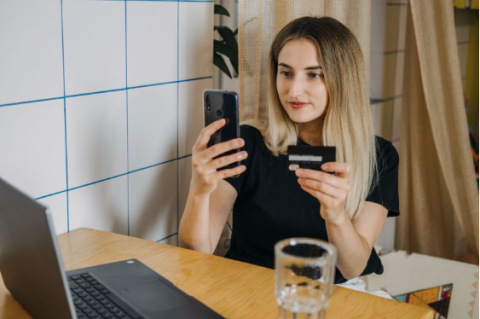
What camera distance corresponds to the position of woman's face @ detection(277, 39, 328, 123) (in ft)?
4.34

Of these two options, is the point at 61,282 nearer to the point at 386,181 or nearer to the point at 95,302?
the point at 95,302

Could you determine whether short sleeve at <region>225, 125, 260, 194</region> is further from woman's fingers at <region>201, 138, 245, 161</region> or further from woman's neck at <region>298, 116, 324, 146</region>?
woman's fingers at <region>201, 138, 245, 161</region>

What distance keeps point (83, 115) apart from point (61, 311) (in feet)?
2.20

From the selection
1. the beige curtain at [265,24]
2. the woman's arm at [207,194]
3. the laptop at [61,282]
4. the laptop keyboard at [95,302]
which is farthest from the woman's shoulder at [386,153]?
the laptop keyboard at [95,302]

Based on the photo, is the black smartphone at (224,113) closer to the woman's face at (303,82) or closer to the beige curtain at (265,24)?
the woman's face at (303,82)

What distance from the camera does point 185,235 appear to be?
50.4 inches

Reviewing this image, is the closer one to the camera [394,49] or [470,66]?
[394,49]

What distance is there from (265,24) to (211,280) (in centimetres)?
90

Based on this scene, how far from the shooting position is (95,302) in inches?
33.9

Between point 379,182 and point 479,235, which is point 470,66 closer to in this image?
point 479,235

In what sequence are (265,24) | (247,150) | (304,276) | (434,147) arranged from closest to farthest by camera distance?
1. (304,276)
2. (247,150)
3. (265,24)
4. (434,147)

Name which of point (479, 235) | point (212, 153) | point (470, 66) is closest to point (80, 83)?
point (212, 153)

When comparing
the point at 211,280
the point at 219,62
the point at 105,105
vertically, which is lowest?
the point at 211,280

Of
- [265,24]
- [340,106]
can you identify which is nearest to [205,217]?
[340,106]
